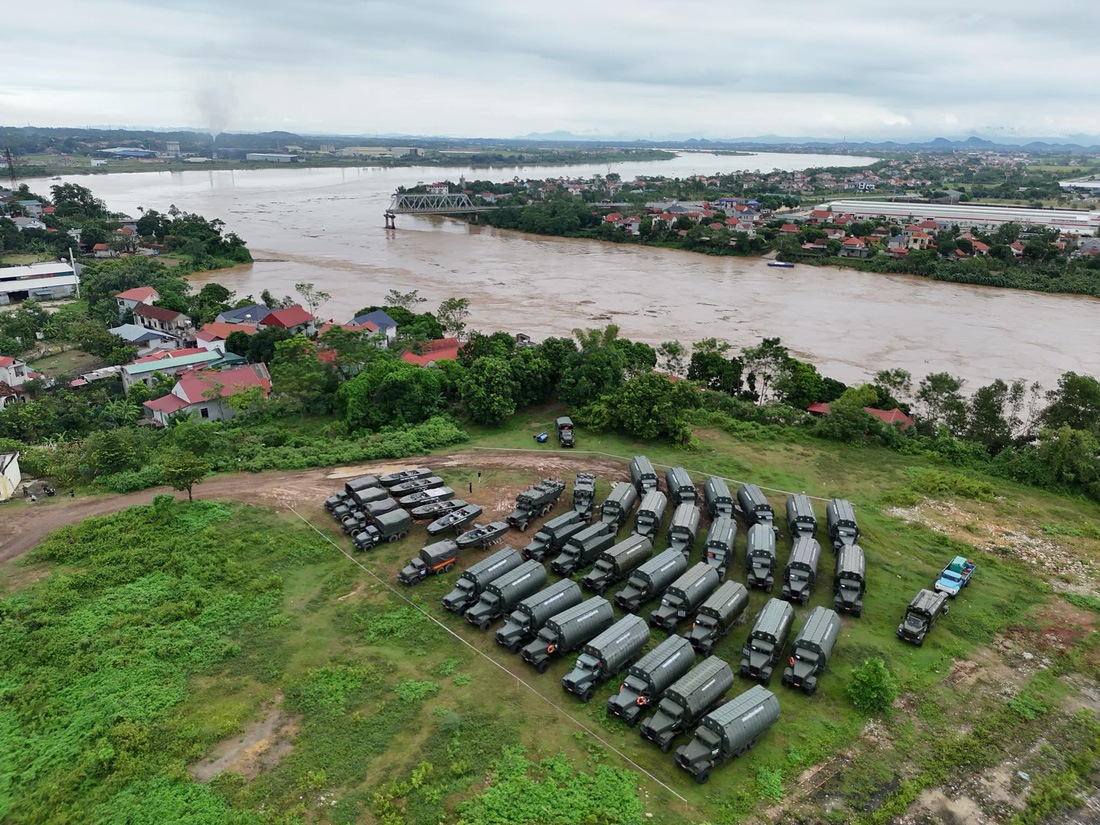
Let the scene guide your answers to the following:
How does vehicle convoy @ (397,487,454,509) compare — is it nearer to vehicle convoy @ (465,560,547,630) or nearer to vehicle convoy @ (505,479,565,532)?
vehicle convoy @ (505,479,565,532)

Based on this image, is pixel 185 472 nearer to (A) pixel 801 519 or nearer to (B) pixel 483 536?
(B) pixel 483 536

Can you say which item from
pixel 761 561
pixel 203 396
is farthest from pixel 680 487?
pixel 203 396

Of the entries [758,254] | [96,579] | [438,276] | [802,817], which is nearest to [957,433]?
[802,817]

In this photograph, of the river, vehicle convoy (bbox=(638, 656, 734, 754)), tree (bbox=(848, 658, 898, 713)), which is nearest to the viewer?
vehicle convoy (bbox=(638, 656, 734, 754))

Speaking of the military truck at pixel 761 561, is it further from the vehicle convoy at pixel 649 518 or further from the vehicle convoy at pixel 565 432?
the vehicle convoy at pixel 565 432

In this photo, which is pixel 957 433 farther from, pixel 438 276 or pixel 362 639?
pixel 438 276

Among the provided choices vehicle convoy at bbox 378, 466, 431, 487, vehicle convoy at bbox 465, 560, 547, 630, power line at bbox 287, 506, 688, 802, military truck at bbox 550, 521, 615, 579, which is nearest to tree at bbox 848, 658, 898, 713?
power line at bbox 287, 506, 688, 802
